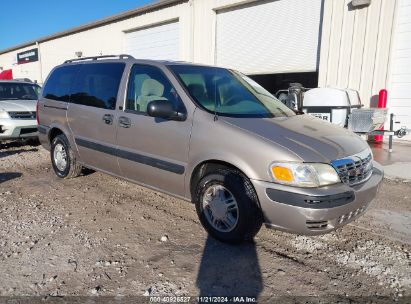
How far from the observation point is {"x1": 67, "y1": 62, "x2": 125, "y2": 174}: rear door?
14.1 ft

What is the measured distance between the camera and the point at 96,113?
4.48 m

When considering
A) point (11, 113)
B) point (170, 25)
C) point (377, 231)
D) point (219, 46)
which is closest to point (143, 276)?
point (377, 231)

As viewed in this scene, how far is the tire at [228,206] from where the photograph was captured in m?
3.03

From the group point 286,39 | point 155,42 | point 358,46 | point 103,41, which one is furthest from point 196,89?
point 103,41

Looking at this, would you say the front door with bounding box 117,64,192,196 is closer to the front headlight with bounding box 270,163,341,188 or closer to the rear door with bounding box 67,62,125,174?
the rear door with bounding box 67,62,125,174

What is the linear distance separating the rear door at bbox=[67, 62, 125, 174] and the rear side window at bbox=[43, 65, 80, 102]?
0.17 meters

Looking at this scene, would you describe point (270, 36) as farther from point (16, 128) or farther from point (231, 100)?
point (231, 100)

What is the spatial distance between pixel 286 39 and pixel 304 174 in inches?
349

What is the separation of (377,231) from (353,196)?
1044 millimetres

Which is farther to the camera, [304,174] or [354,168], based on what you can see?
[354,168]

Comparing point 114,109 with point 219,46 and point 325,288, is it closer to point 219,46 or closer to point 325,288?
point 325,288

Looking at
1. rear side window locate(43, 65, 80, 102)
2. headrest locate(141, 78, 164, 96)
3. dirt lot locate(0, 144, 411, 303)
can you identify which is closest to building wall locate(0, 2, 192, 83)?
rear side window locate(43, 65, 80, 102)

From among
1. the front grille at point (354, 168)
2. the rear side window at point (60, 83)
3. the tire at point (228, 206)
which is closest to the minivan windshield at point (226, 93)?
the tire at point (228, 206)

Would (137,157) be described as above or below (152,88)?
below
